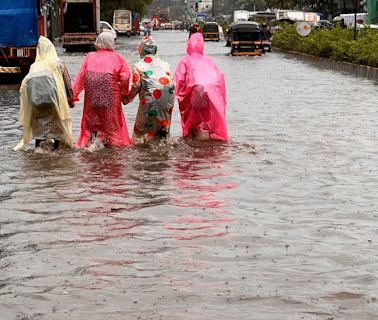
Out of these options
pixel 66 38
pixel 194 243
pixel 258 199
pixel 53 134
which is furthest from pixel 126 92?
pixel 66 38

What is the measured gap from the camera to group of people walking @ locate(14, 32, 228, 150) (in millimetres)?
12773

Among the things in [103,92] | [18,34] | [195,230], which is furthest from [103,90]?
[18,34]

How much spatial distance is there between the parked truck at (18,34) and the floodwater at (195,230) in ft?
38.4

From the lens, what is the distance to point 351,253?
7609 millimetres

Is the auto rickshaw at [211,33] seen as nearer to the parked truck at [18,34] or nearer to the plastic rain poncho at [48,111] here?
the parked truck at [18,34]

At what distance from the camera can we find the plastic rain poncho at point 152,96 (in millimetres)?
13141

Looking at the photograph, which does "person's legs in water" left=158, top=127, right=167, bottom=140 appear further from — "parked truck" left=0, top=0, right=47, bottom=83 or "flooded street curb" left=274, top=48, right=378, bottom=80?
"flooded street curb" left=274, top=48, right=378, bottom=80

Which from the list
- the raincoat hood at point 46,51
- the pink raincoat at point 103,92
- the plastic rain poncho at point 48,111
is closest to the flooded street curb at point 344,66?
the pink raincoat at point 103,92

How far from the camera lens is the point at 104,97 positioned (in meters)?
12.9

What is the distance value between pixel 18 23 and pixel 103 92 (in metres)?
14.3

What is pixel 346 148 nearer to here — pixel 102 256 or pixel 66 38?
pixel 102 256

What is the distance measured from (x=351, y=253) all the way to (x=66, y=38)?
149 ft

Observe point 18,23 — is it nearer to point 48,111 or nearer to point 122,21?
point 48,111

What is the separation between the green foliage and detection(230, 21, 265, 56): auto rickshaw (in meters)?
1.98
